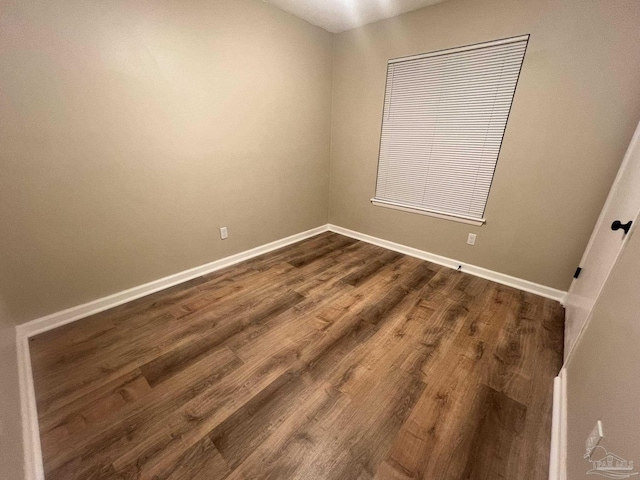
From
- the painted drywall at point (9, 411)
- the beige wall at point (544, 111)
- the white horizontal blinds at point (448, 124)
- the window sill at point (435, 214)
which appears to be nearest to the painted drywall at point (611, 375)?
the beige wall at point (544, 111)

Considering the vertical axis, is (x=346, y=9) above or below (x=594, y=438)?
above

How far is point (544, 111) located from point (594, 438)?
7.06 feet

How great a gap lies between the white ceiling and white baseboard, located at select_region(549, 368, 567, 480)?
9.52 feet

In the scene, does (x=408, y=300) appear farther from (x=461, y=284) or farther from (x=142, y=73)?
(x=142, y=73)

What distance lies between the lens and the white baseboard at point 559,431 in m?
0.98

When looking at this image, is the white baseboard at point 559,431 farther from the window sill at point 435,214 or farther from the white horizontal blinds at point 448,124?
the white horizontal blinds at point 448,124

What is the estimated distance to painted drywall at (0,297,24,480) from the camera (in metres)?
0.84

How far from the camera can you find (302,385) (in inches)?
53.7

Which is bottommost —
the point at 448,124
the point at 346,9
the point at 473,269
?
the point at 473,269

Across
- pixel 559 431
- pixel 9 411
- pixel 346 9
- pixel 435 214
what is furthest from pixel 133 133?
pixel 559 431

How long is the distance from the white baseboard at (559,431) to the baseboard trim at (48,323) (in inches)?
78.4

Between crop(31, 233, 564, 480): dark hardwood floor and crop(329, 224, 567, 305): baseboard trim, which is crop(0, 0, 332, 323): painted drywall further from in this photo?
crop(329, 224, 567, 305): baseboard trim

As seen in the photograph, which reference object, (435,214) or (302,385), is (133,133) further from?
(435,214)

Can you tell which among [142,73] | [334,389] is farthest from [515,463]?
[142,73]
